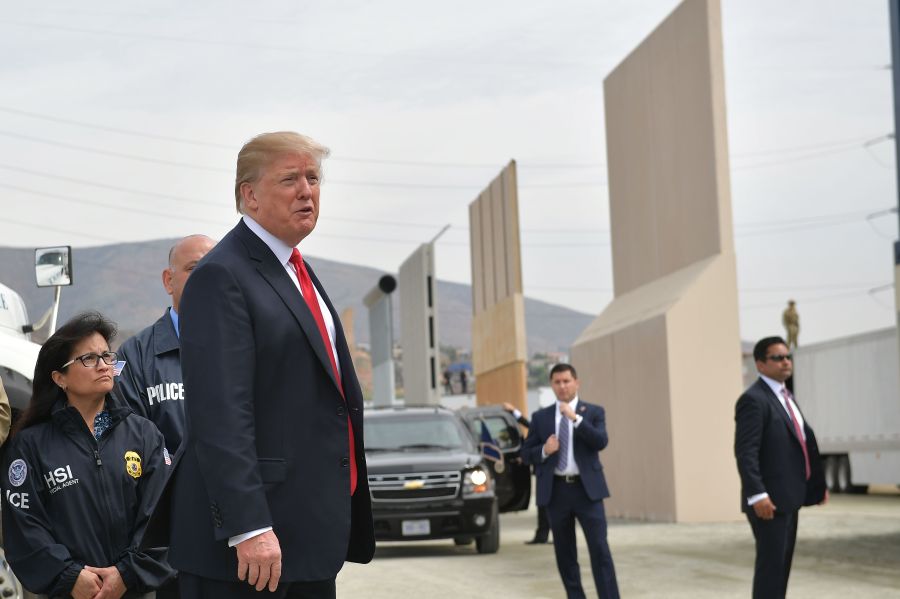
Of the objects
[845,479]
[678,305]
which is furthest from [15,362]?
[845,479]

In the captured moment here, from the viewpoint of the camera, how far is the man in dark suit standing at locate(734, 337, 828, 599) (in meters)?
9.37

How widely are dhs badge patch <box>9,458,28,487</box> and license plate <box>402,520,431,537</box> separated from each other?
1248 centimetres

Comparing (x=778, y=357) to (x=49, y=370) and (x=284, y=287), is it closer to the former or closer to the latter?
(x=49, y=370)

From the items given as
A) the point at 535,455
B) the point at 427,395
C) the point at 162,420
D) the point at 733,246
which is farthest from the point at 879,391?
the point at 162,420

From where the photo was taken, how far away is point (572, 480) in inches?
447

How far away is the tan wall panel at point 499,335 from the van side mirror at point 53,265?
93.4ft

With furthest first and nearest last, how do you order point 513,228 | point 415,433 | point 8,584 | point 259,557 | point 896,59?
point 513,228 < point 415,433 < point 896,59 < point 8,584 < point 259,557

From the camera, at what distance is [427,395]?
138ft

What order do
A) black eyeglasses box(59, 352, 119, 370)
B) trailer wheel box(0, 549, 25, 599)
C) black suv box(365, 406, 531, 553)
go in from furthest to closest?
black suv box(365, 406, 531, 553) → trailer wheel box(0, 549, 25, 599) → black eyeglasses box(59, 352, 119, 370)

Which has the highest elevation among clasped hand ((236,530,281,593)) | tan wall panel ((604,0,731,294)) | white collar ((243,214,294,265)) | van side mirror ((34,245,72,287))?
tan wall panel ((604,0,731,294))

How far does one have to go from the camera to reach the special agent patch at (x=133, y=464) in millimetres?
5504

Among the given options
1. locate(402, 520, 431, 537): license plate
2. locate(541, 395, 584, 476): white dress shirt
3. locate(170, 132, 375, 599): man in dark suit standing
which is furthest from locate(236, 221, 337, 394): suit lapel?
locate(402, 520, 431, 537): license plate

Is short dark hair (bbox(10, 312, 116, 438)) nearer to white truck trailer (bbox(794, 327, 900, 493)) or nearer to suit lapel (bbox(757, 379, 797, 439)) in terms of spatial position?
suit lapel (bbox(757, 379, 797, 439))

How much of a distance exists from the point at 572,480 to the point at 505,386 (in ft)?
96.1
